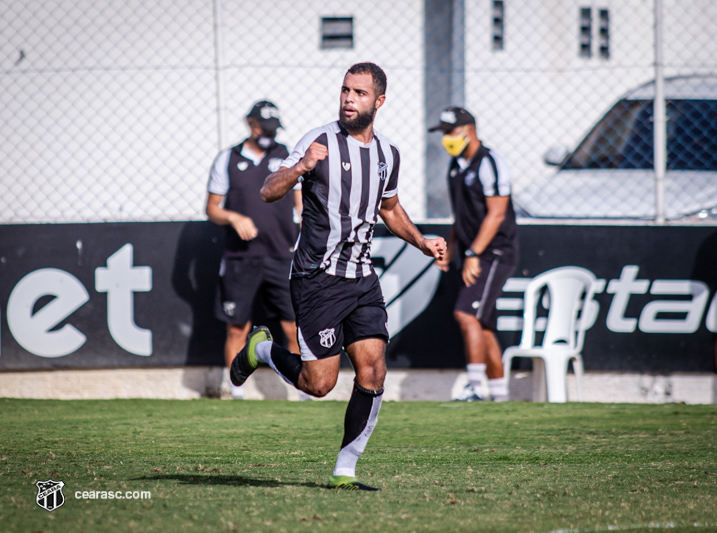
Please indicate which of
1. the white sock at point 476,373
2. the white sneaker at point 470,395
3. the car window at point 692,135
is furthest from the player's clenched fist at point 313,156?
the car window at point 692,135

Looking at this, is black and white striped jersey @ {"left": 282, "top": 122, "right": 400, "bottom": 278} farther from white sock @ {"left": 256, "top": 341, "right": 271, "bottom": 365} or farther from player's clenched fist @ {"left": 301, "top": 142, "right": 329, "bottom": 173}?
white sock @ {"left": 256, "top": 341, "right": 271, "bottom": 365}

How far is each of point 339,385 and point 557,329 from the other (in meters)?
1.83

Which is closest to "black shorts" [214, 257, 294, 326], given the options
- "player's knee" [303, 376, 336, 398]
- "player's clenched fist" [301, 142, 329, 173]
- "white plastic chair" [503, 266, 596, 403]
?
"white plastic chair" [503, 266, 596, 403]

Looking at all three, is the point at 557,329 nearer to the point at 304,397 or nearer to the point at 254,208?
the point at 304,397

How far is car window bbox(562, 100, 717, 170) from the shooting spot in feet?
26.5

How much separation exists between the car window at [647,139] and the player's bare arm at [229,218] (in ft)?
11.4

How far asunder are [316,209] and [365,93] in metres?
0.56

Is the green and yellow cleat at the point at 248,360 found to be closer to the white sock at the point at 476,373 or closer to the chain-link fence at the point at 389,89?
the white sock at the point at 476,373

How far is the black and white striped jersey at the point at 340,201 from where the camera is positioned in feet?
12.9

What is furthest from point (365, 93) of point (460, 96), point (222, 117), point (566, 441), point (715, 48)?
point (715, 48)

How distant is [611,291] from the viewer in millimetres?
7273

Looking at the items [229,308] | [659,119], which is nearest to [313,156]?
[229,308]

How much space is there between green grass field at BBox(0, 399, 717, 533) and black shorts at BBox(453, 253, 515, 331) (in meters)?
0.71

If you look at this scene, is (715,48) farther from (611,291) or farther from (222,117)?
(222,117)
